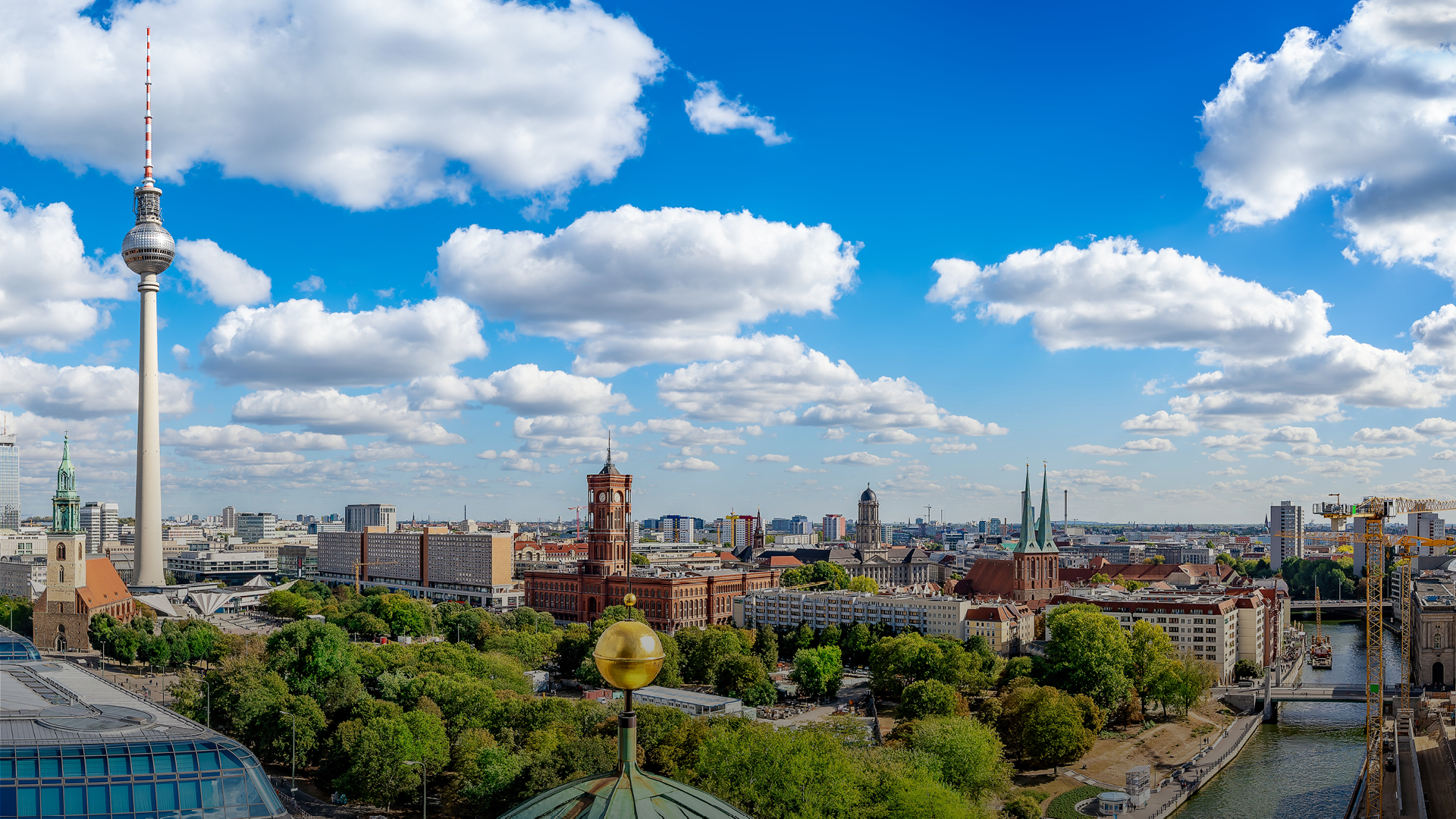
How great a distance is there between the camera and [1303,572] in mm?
145875

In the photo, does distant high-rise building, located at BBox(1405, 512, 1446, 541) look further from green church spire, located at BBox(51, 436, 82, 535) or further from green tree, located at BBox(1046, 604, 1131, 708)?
green church spire, located at BBox(51, 436, 82, 535)

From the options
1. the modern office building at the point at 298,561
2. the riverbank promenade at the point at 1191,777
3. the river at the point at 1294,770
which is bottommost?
the modern office building at the point at 298,561

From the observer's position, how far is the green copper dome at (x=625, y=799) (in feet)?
16.0

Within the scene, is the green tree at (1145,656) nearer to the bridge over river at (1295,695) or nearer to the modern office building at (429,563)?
the bridge over river at (1295,695)

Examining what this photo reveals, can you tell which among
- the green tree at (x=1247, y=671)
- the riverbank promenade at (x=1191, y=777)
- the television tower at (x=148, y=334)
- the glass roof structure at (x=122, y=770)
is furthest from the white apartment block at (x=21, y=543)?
the riverbank promenade at (x=1191, y=777)

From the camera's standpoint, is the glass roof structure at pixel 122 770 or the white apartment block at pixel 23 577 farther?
the white apartment block at pixel 23 577

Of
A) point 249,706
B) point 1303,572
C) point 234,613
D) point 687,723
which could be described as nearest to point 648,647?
point 687,723

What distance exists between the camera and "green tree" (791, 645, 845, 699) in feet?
211

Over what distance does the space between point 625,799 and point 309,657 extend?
178 ft

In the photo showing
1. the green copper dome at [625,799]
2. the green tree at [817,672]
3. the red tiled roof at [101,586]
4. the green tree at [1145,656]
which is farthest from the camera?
the red tiled roof at [101,586]

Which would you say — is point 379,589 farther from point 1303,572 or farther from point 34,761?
point 1303,572

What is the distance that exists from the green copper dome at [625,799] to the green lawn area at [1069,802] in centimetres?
4304

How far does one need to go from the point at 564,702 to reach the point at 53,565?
180ft

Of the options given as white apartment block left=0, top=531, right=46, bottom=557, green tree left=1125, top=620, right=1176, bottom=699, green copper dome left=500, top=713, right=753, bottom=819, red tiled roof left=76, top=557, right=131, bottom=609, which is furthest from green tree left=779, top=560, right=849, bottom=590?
green copper dome left=500, top=713, right=753, bottom=819
